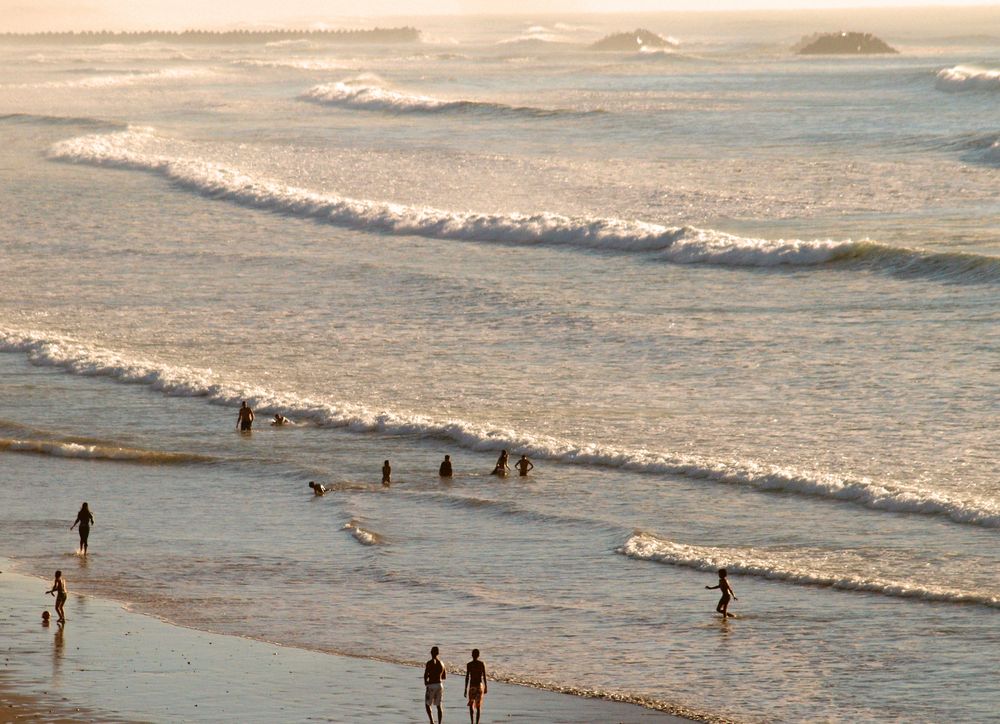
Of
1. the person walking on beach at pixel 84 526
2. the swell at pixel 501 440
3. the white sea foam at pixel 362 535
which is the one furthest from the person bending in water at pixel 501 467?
the person walking on beach at pixel 84 526

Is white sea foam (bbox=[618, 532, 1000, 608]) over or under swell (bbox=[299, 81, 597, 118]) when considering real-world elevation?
under

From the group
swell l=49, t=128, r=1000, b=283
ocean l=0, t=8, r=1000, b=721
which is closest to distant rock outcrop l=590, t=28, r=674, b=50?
ocean l=0, t=8, r=1000, b=721

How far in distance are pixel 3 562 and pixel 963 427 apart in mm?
15102

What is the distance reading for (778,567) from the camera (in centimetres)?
1931

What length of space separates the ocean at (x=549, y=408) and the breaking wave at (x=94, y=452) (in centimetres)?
7

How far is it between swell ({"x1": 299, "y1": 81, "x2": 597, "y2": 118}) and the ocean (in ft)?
60.3

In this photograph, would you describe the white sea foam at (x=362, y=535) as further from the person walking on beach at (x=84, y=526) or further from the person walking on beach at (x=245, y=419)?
the person walking on beach at (x=245, y=419)

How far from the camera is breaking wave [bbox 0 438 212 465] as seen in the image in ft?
82.9

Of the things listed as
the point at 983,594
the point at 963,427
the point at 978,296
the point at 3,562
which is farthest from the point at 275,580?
the point at 978,296

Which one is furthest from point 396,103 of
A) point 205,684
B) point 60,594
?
point 205,684

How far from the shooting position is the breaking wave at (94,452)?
25.3 metres

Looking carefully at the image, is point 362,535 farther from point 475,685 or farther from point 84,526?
point 475,685

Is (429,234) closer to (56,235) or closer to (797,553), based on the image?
(56,235)

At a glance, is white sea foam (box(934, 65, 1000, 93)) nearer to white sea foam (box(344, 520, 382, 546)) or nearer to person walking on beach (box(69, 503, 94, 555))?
white sea foam (box(344, 520, 382, 546))
